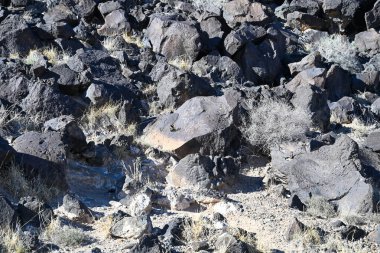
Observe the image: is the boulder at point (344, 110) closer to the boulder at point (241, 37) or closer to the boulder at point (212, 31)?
the boulder at point (241, 37)

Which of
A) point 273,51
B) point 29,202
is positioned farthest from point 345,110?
→ point 29,202

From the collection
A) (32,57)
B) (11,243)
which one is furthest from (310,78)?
(11,243)

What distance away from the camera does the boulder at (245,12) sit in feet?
56.7

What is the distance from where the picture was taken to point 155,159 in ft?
31.6

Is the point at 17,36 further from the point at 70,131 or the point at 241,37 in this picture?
the point at 241,37

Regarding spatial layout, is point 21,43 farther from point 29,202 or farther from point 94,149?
point 29,202

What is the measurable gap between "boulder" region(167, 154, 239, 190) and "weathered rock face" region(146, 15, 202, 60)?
5.47 m

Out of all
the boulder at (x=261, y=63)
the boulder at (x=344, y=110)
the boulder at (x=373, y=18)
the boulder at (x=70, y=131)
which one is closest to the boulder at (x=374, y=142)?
the boulder at (x=344, y=110)

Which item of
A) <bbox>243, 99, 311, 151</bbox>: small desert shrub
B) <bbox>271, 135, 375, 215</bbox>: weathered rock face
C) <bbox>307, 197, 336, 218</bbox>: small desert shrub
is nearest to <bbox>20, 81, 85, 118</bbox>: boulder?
<bbox>243, 99, 311, 151</bbox>: small desert shrub

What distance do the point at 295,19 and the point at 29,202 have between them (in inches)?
520

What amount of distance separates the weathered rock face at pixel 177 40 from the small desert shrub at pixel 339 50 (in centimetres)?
421

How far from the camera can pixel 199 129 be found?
392 inches

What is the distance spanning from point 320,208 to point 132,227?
271 cm

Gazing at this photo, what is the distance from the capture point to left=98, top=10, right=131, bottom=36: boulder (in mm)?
15055
